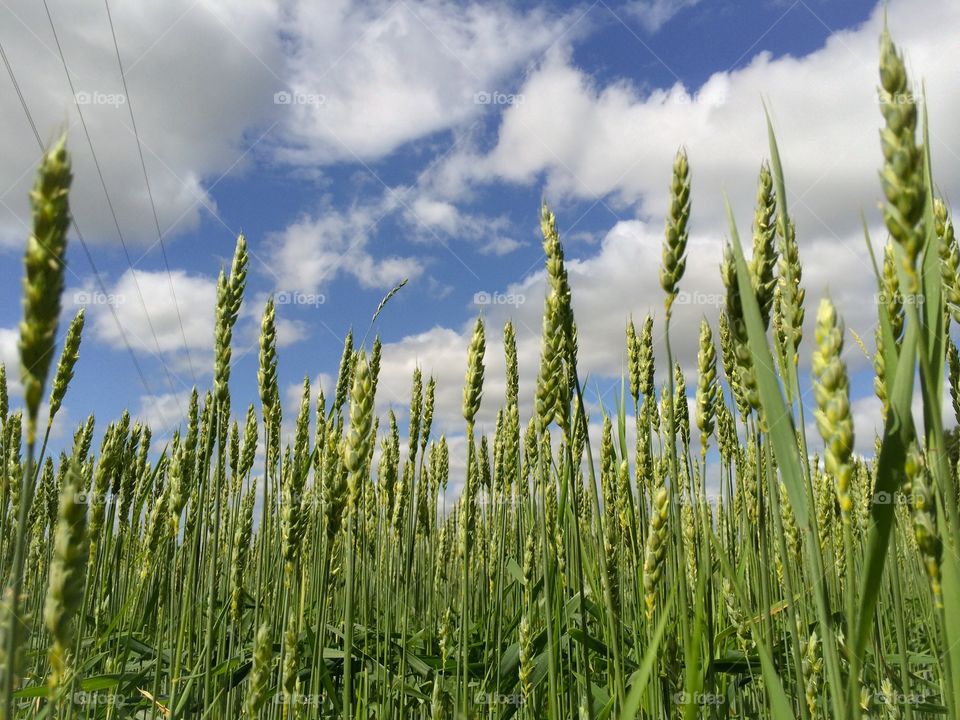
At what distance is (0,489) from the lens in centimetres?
347

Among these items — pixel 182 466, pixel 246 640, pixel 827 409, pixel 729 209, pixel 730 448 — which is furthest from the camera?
pixel 246 640

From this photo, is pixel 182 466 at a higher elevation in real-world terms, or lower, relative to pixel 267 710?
higher

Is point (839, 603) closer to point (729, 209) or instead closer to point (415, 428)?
point (415, 428)

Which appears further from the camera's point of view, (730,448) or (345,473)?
(730,448)

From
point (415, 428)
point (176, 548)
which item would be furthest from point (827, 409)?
point (176, 548)

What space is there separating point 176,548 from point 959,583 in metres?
2.90

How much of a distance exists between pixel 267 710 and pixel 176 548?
34.7 inches

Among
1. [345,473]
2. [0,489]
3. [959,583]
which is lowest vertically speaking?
[959,583]

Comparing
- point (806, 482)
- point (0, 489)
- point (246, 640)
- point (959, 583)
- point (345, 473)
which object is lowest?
point (246, 640)

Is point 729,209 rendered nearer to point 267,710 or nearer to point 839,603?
point 839,603

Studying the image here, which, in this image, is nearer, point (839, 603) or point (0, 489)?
point (839, 603)

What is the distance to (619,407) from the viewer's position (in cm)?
246

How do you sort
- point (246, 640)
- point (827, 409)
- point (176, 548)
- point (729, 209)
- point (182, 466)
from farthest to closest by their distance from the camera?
1. point (246, 640)
2. point (176, 548)
3. point (182, 466)
4. point (729, 209)
5. point (827, 409)

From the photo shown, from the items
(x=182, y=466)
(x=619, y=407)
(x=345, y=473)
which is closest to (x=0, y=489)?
(x=182, y=466)
